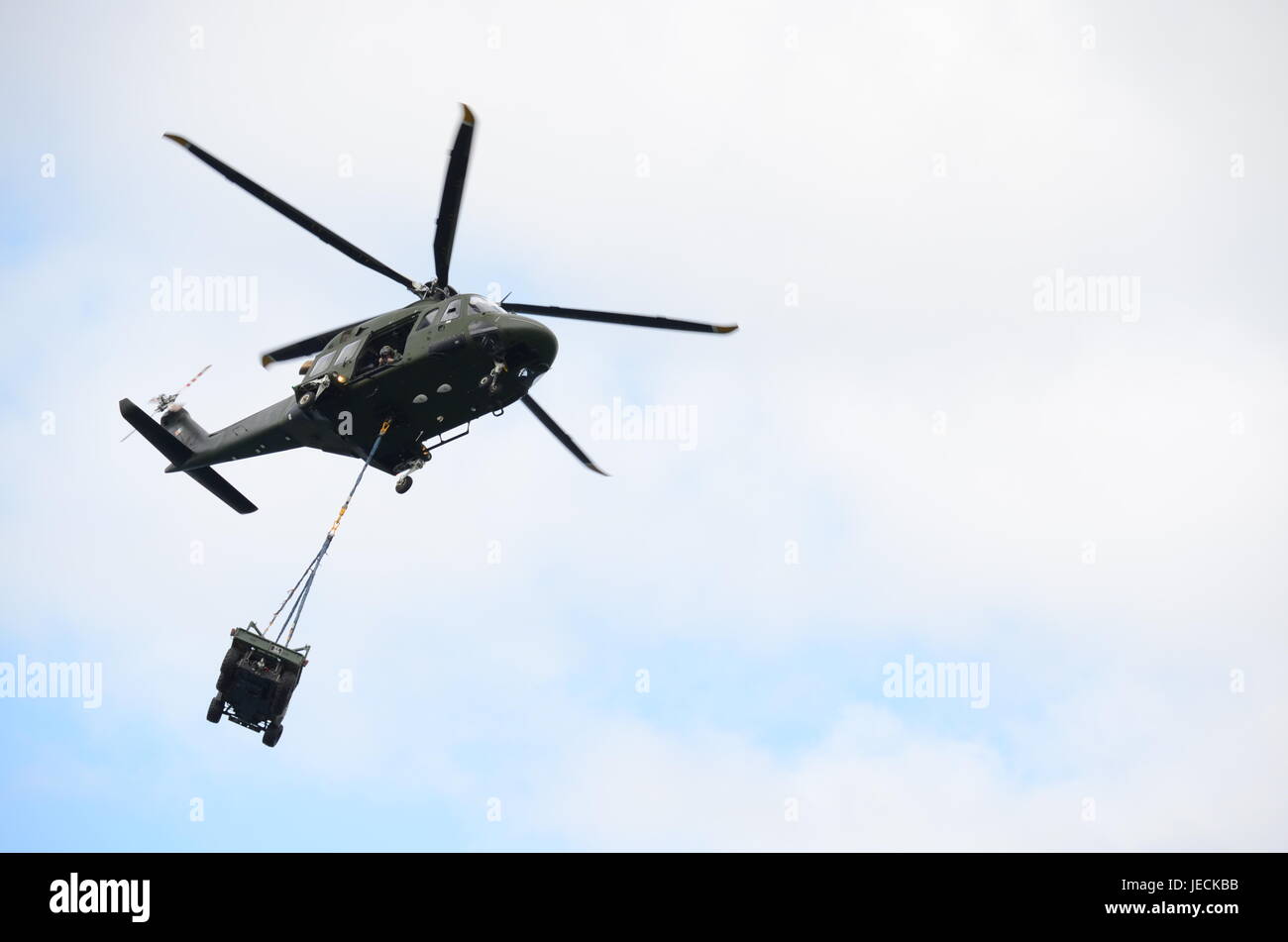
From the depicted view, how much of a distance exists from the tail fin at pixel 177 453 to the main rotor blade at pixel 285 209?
8134 mm

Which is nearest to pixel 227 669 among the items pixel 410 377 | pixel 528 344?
pixel 410 377

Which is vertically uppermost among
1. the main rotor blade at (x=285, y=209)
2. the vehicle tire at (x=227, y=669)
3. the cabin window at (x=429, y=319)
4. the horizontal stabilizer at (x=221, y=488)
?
the main rotor blade at (x=285, y=209)

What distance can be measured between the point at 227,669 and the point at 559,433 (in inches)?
401

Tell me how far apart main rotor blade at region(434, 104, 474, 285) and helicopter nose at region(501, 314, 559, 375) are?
2.49 meters

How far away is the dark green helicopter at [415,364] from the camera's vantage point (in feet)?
106

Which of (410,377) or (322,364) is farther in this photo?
(322,364)

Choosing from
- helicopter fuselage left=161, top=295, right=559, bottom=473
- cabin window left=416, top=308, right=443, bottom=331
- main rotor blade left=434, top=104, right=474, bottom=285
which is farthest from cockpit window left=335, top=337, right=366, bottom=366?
main rotor blade left=434, top=104, right=474, bottom=285

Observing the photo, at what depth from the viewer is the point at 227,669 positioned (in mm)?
31109

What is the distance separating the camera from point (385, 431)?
3425cm

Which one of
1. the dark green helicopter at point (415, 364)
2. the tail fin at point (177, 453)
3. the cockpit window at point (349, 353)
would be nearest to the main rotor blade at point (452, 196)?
the dark green helicopter at point (415, 364)

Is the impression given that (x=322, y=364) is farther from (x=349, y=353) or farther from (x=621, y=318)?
(x=621, y=318)

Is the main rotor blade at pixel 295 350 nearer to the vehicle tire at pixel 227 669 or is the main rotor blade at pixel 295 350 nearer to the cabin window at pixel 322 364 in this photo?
the cabin window at pixel 322 364

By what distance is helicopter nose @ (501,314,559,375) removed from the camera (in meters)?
32.2
